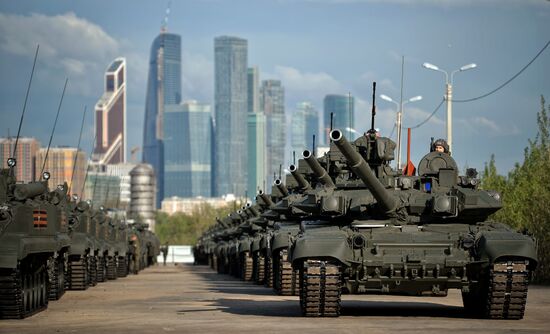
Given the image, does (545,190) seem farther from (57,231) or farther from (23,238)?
(23,238)

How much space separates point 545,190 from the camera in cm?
4669

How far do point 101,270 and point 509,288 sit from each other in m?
29.6

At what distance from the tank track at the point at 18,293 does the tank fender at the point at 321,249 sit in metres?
5.04

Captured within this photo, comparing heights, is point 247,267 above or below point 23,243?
below

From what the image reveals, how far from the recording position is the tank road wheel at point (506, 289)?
77.2ft

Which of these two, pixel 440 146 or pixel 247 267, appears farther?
pixel 247 267

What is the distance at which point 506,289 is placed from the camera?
934 inches

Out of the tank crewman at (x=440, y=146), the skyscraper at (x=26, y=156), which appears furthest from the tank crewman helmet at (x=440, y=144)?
the skyscraper at (x=26, y=156)

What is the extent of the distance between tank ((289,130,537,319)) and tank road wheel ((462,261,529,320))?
0.02m

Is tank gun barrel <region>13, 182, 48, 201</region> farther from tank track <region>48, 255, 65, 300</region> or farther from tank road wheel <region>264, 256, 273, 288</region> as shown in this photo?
tank road wheel <region>264, 256, 273, 288</region>

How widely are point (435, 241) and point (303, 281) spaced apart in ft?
8.06

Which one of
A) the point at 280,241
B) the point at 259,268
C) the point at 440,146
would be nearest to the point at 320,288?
the point at 440,146

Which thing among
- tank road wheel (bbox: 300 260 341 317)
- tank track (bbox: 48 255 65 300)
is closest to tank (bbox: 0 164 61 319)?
tank track (bbox: 48 255 65 300)

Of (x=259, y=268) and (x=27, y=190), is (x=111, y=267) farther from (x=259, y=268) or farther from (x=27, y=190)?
(x=27, y=190)
